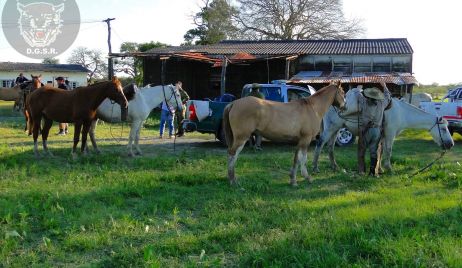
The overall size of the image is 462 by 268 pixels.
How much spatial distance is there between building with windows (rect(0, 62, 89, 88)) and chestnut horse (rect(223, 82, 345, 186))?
164 ft

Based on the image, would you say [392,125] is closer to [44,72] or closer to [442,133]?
[442,133]

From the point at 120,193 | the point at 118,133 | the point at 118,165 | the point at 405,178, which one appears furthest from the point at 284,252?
the point at 118,133

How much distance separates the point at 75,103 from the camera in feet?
32.2

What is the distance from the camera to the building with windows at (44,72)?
5450 centimetres

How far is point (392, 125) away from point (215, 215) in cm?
526

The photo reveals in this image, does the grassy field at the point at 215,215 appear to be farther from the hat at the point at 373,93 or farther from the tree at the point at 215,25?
the tree at the point at 215,25

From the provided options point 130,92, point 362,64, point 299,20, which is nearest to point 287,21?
point 299,20

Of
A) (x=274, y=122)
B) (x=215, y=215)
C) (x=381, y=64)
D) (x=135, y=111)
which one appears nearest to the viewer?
(x=215, y=215)

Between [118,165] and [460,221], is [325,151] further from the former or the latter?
[460,221]

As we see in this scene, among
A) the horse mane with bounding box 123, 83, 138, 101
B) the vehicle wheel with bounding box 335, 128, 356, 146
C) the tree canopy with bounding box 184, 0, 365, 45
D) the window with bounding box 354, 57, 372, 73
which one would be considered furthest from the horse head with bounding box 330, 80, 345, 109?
the tree canopy with bounding box 184, 0, 365, 45

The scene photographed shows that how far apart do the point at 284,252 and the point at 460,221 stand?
2.58 m

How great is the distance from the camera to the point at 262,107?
7.56m

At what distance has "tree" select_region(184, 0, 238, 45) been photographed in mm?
45906

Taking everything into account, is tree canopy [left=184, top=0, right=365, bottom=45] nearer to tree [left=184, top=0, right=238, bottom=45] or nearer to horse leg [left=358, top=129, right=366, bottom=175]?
tree [left=184, top=0, right=238, bottom=45]
